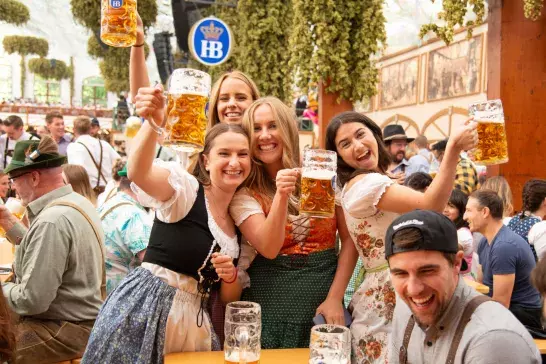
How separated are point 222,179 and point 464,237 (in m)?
2.45

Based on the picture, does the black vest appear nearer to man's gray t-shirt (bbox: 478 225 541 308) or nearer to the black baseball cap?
the black baseball cap

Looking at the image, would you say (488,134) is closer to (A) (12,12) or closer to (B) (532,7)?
(B) (532,7)

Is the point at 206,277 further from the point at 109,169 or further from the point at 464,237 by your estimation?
the point at 109,169

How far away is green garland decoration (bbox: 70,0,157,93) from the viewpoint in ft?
30.6

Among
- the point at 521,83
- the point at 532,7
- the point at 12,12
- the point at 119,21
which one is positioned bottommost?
the point at 119,21

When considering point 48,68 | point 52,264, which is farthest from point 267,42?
point 48,68

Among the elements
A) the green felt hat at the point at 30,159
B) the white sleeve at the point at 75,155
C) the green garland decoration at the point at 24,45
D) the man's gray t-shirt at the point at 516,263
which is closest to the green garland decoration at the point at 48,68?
the green garland decoration at the point at 24,45

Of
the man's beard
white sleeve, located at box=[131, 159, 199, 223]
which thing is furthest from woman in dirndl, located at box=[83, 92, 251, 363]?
the man's beard

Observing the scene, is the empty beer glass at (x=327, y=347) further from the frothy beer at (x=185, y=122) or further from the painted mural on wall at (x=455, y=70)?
the painted mural on wall at (x=455, y=70)

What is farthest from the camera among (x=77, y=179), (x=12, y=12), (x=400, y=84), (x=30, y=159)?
(x=400, y=84)

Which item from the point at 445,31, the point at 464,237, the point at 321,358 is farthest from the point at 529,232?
the point at 321,358

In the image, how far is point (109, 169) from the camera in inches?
241

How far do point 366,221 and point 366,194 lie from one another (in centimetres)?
16

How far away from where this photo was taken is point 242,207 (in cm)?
196
